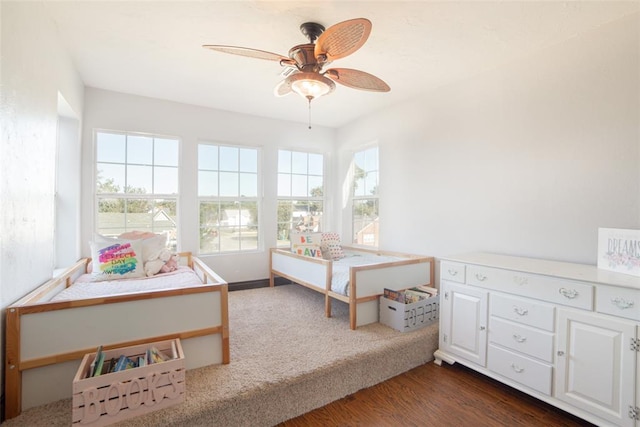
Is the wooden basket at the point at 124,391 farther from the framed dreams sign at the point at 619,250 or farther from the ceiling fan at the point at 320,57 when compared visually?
the framed dreams sign at the point at 619,250

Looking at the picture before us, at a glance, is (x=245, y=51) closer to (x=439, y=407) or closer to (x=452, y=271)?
(x=452, y=271)

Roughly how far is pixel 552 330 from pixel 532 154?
1.37 metres

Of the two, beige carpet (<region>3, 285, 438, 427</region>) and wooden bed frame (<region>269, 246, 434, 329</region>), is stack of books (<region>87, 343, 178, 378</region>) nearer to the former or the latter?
beige carpet (<region>3, 285, 438, 427</region>)

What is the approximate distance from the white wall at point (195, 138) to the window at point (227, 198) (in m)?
0.11

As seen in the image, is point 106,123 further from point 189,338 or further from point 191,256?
point 189,338

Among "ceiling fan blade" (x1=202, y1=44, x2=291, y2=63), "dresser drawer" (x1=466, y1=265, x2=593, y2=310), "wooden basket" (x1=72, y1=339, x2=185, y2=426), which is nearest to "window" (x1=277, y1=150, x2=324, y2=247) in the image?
"ceiling fan blade" (x1=202, y1=44, x2=291, y2=63)

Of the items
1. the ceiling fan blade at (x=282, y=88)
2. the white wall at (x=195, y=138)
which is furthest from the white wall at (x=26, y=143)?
the ceiling fan blade at (x=282, y=88)

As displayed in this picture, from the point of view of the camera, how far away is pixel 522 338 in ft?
6.17

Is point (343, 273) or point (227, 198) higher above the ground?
point (227, 198)

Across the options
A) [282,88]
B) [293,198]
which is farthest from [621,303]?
[293,198]

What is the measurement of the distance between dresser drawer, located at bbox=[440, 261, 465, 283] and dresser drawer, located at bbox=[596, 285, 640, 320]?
772mm

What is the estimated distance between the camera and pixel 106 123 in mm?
3264

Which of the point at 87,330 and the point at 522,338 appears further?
the point at 522,338

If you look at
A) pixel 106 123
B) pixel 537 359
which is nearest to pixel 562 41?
pixel 537 359
